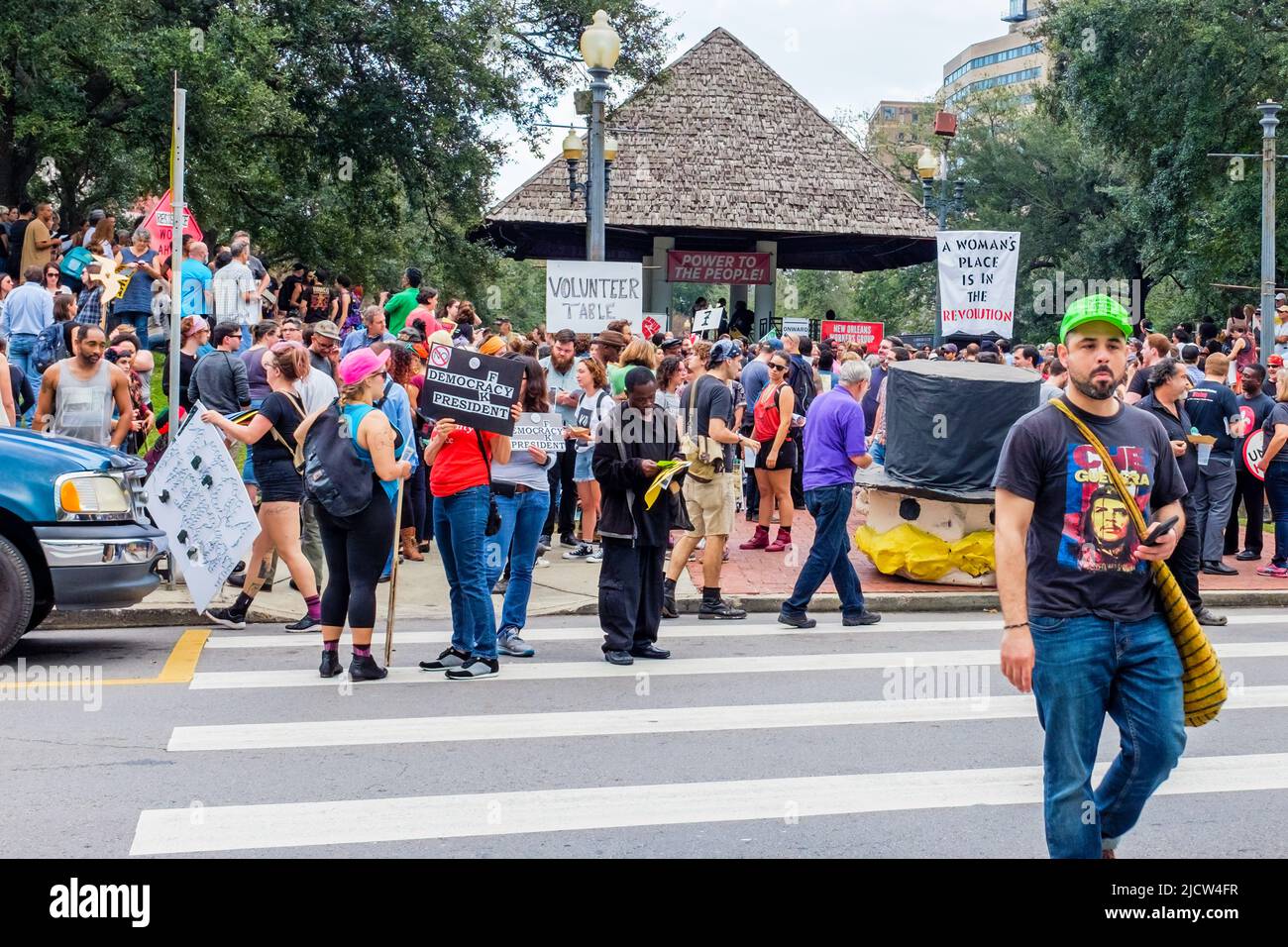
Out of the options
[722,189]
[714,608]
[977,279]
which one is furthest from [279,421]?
[722,189]

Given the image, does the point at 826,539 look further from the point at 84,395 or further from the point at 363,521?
the point at 84,395

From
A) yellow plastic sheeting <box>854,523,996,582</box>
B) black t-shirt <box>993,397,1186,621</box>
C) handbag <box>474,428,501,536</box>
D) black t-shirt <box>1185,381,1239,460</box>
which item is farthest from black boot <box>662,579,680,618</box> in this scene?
black t-shirt <box>993,397,1186,621</box>

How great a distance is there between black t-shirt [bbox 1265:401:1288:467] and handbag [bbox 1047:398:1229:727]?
9.28 meters

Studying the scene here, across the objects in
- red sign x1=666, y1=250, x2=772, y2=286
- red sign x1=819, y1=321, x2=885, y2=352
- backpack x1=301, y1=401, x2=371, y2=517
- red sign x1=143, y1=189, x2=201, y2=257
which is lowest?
backpack x1=301, y1=401, x2=371, y2=517

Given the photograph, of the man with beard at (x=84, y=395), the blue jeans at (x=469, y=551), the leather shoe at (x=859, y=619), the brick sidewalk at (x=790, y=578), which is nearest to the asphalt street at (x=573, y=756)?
the blue jeans at (x=469, y=551)

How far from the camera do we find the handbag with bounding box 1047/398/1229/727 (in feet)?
15.1

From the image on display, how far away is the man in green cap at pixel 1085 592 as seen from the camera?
456cm

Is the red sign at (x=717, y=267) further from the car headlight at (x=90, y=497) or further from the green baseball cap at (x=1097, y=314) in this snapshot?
the green baseball cap at (x=1097, y=314)

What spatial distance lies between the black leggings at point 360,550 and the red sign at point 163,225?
3.85 meters

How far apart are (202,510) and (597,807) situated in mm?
4790

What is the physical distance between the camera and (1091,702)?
4.59m

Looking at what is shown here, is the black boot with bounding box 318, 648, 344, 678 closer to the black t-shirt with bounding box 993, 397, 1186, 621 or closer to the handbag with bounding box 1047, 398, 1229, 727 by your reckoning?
the black t-shirt with bounding box 993, 397, 1186, 621
